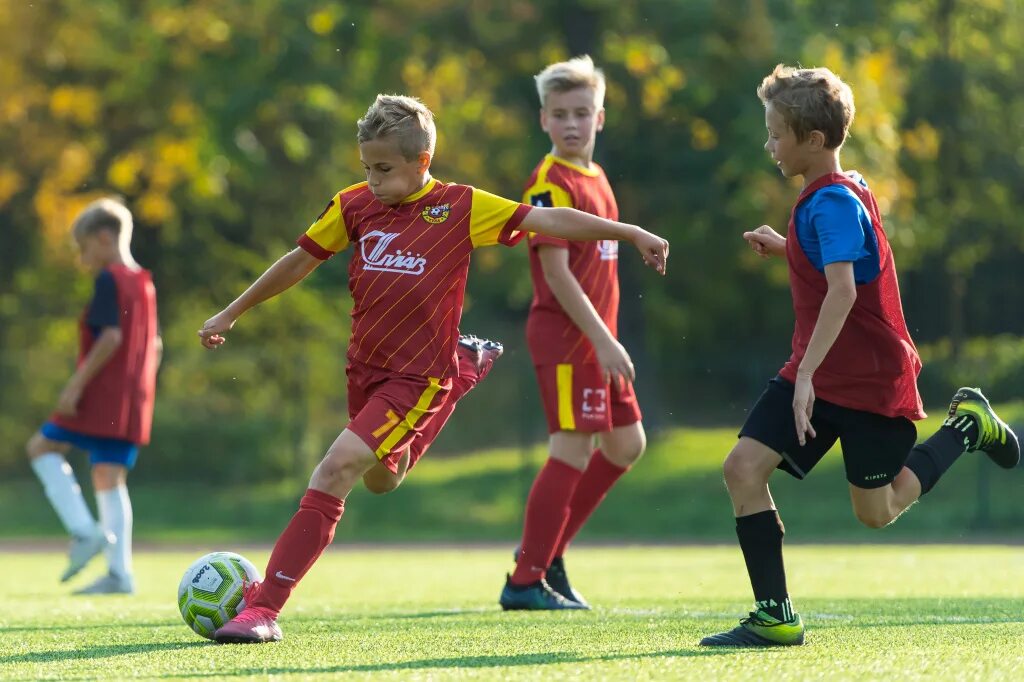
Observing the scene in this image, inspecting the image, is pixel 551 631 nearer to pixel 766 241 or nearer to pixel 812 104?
pixel 766 241

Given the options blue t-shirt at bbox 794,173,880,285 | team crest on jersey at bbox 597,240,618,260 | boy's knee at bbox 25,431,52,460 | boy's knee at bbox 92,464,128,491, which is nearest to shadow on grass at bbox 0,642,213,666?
blue t-shirt at bbox 794,173,880,285

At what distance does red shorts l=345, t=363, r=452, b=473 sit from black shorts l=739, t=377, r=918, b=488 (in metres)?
1.19

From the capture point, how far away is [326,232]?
593 centimetres

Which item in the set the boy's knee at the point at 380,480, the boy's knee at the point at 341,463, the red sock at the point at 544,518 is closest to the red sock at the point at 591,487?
the red sock at the point at 544,518

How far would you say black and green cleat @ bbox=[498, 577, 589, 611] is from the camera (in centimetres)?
690

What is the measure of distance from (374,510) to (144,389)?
32.6 ft

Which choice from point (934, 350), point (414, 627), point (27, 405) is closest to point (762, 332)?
point (934, 350)

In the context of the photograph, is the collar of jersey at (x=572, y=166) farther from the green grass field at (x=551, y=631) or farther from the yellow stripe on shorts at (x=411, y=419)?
the green grass field at (x=551, y=631)

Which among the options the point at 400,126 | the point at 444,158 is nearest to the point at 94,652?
the point at 400,126

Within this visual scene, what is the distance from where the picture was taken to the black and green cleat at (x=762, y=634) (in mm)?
5234

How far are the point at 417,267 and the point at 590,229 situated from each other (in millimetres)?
665

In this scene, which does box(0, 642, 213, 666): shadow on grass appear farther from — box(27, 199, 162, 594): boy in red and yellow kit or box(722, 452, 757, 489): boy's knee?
box(27, 199, 162, 594): boy in red and yellow kit

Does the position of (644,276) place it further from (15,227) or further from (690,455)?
(15,227)

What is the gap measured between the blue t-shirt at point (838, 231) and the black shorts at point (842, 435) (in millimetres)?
464
